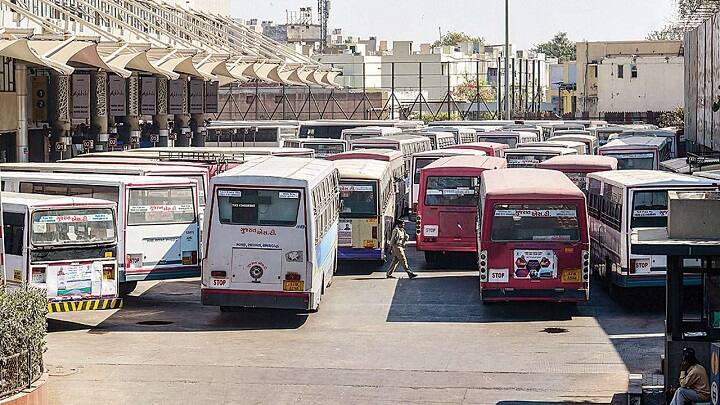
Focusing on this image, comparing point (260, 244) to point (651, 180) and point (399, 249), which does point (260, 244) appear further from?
point (651, 180)

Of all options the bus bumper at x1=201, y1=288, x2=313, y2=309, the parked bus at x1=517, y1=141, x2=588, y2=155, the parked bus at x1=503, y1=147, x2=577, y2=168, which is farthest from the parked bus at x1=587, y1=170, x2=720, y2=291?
the parked bus at x1=517, y1=141, x2=588, y2=155

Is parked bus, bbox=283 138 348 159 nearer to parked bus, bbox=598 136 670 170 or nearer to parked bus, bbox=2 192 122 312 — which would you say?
parked bus, bbox=598 136 670 170

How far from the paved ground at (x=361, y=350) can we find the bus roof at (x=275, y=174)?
2287 millimetres

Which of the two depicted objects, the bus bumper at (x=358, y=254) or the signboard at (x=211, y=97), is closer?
the bus bumper at (x=358, y=254)

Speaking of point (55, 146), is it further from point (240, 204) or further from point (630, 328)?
point (630, 328)

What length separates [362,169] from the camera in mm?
28609

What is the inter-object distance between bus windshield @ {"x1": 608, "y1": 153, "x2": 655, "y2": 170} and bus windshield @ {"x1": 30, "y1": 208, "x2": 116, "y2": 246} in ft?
66.6

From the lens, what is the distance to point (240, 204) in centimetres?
2069

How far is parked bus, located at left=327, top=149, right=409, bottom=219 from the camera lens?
3459cm

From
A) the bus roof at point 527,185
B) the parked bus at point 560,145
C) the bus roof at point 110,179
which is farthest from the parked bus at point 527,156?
the bus roof at point 110,179

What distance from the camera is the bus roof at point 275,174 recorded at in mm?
20734

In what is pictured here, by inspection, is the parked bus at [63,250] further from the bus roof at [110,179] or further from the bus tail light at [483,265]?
the bus tail light at [483,265]

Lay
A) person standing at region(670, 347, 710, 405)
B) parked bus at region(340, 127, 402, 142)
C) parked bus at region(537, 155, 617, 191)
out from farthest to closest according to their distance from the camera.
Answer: parked bus at region(340, 127, 402, 142) → parked bus at region(537, 155, 617, 191) → person standing at region(670, 347, 710, 405)

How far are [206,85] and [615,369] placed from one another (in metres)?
43.9
